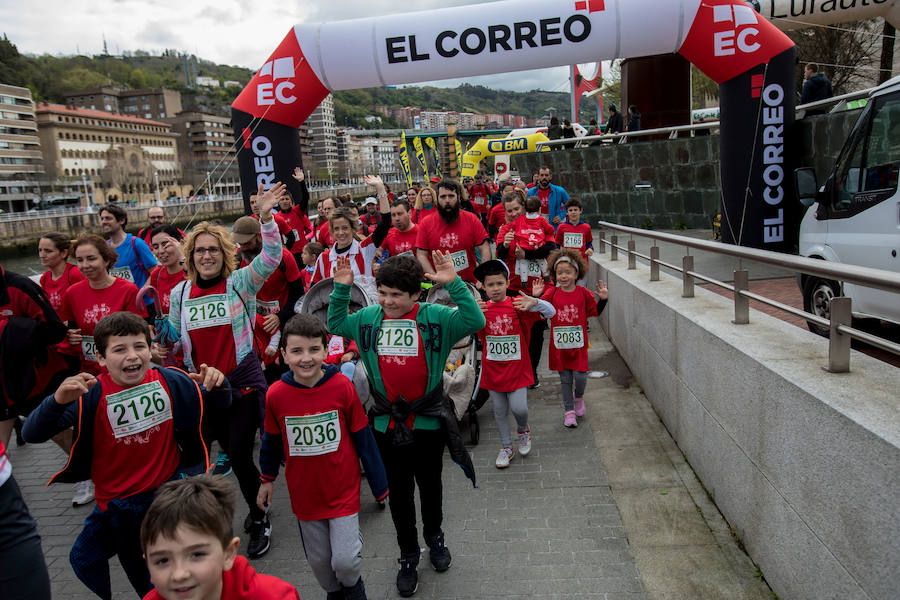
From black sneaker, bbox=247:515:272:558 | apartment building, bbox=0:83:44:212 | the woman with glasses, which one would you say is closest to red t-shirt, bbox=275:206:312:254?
the woman with glasses

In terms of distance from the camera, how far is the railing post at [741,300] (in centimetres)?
390

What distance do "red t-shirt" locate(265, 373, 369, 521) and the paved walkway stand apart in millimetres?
738

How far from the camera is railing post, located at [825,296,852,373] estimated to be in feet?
9.00

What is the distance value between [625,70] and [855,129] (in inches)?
552

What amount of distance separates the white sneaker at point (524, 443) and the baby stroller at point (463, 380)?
1.54 feet

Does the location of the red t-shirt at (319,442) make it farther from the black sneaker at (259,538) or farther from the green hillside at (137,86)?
the green hillside at (137,86)

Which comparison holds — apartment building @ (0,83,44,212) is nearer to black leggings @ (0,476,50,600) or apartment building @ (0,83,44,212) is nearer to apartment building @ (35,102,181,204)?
apartment building @ (35,102,181,204)

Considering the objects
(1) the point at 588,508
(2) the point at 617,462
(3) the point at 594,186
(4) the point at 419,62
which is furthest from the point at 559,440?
(3) the point at 594,186

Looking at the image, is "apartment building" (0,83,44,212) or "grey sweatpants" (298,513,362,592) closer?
"grey sweatpants" (298,513,362,592)

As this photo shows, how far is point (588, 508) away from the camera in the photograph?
425 centimetres

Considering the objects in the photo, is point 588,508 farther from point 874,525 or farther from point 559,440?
point 874,525

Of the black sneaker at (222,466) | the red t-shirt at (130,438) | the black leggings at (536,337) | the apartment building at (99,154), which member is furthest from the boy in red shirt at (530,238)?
the apartment building at (99,154)

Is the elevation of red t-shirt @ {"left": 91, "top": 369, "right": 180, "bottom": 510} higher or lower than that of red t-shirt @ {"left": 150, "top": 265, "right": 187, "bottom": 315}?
lower

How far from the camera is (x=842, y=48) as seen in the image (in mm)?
18938
